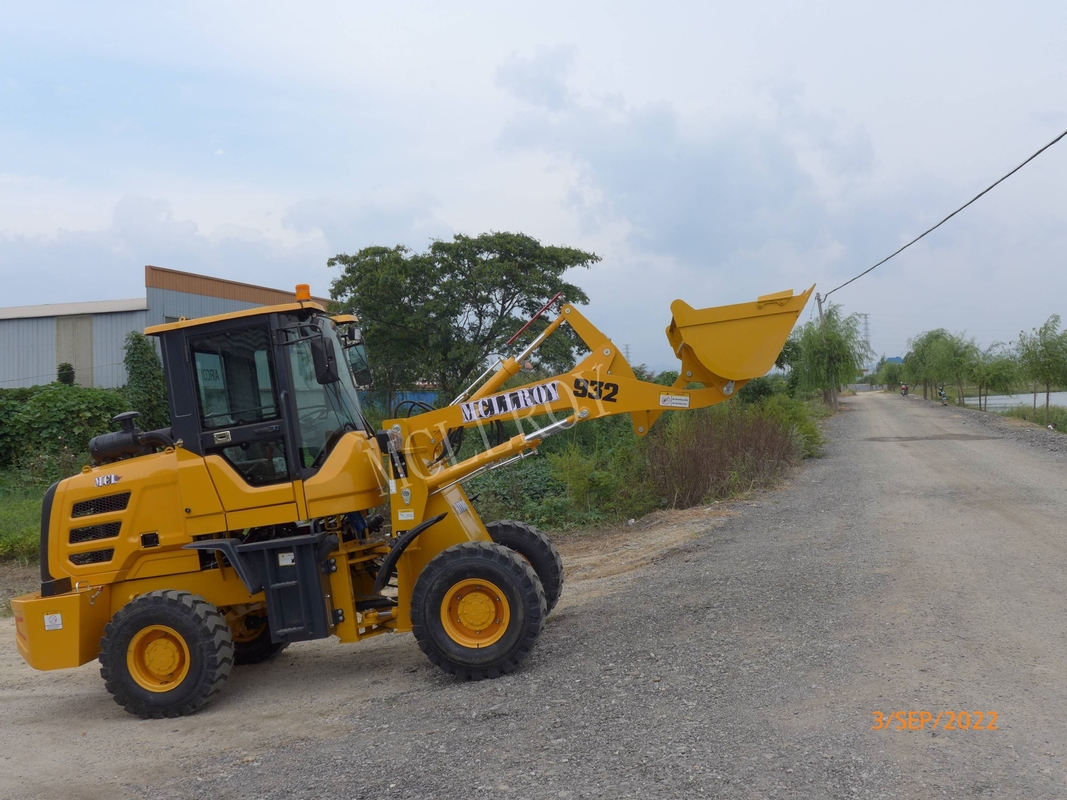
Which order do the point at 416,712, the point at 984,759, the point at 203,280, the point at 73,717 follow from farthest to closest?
the point at 203,280 → the point at 73,717 → the point at 416,712 → the point at 984,759

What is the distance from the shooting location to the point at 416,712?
5422 millimetres

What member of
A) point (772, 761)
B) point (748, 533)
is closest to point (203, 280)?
point (748, 533)

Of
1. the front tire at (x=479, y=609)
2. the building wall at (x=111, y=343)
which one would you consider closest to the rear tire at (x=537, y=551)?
→ the front tire at (x=479, y=609)

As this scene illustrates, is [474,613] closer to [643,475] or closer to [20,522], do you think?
[643,475]

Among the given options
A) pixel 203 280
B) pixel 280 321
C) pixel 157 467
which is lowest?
pixel 157 467

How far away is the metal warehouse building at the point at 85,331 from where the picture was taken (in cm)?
2981

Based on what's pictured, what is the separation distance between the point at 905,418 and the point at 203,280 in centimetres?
3019

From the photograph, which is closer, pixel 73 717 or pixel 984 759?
pixel 984 759

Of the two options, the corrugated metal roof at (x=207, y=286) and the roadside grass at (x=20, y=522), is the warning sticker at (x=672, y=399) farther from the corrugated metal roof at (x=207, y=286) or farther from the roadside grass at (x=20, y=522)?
the corrugated metal roof at (x=207, y=286)

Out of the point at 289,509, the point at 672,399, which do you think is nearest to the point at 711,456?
the point at 672,399

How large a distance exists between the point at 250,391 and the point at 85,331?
28251mm

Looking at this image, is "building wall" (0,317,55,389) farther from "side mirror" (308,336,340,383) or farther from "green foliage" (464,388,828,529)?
"side mirror" (308,336,340,383)

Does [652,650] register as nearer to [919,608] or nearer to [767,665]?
[767,665]

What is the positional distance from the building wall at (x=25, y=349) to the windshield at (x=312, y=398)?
2895cm
